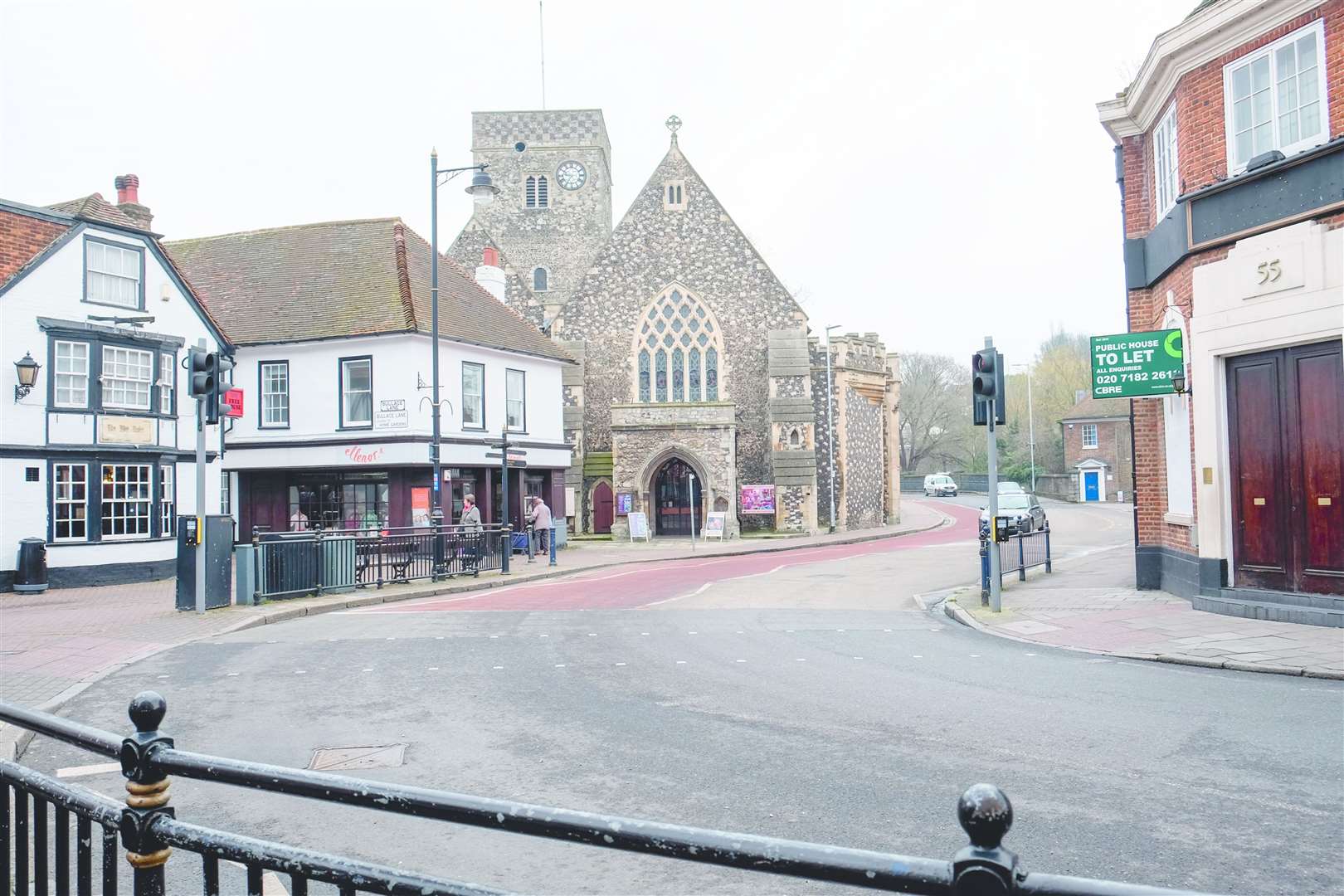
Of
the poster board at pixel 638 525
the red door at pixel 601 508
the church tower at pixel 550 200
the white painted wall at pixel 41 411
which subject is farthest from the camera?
the church tower at pixel 550 200

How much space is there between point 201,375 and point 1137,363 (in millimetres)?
14798

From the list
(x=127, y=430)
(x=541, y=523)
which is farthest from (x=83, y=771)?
(x=541, y=523)

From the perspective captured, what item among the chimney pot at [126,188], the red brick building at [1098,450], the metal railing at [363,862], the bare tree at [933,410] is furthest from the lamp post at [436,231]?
the bare tree at [933,410]

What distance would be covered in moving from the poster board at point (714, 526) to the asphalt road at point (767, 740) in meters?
21.1

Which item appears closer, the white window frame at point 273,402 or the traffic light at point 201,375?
the traffic light at point 201,375

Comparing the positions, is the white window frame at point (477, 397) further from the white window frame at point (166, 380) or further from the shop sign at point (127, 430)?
the shop sign at point (127, 430)

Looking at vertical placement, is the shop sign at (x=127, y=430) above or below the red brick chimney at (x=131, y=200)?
below

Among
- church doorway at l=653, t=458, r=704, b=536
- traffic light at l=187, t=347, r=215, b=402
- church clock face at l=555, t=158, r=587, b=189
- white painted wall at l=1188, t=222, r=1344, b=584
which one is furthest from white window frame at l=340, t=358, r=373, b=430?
church clock face at l=555, t=158, r=587, b=189

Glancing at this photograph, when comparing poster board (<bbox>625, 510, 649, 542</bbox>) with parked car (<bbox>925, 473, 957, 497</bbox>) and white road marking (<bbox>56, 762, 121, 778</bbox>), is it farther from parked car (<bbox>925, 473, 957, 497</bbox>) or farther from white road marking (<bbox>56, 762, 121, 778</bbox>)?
parked car (<bbox>925, 473, 957, 497</bbox>)

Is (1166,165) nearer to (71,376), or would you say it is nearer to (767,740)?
(767,740)

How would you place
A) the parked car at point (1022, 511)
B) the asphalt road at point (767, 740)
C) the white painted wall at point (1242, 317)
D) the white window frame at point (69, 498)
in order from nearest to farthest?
the asphalt road at point (767, 740), the white painted wall at point (1242, 317), the white window frame at point (69, 498), the parked car at point (1022, 511)

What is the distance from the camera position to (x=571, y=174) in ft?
185

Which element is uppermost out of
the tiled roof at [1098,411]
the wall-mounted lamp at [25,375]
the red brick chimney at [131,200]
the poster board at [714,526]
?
the red brick chimney at [131,200]

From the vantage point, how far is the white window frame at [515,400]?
102 ft
